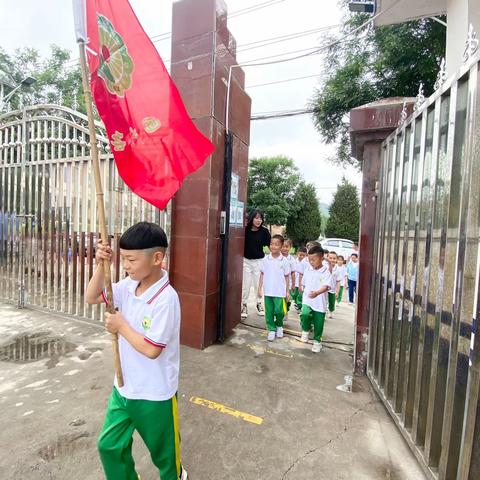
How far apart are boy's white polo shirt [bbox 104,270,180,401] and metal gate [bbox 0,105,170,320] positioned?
2581 millimetres

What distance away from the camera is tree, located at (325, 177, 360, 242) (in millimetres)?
24084

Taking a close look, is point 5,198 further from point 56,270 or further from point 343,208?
point 343,208

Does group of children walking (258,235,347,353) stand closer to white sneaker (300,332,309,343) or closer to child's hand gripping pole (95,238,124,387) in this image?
white sneaker (300,332,309,343)

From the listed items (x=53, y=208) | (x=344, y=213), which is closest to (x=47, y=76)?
(x=53, y=208)

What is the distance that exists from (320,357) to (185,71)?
3.84 metres

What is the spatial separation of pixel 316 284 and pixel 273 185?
21.3 meters

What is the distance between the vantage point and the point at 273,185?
2483 centimetres

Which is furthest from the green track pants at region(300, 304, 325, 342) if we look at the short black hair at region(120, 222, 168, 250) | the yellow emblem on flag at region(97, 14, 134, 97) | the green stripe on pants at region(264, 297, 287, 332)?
the yellow emblem on flag at region(97, 14, 134, 97)

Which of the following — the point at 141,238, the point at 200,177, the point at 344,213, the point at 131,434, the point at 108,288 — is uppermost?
the point at 344,213

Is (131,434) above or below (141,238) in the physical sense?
below

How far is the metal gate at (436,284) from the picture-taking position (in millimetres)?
1553

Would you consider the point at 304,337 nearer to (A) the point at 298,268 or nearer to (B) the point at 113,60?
(A) the point at 298,268

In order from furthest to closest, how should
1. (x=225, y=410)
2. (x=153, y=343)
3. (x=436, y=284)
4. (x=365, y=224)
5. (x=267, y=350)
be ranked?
(x=267, y=350)
(x=365, y=224)
(x=225, y=410)
(x=436, y=284)
(x=153, y=343)

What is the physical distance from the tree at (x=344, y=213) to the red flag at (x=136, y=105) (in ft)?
78.1
